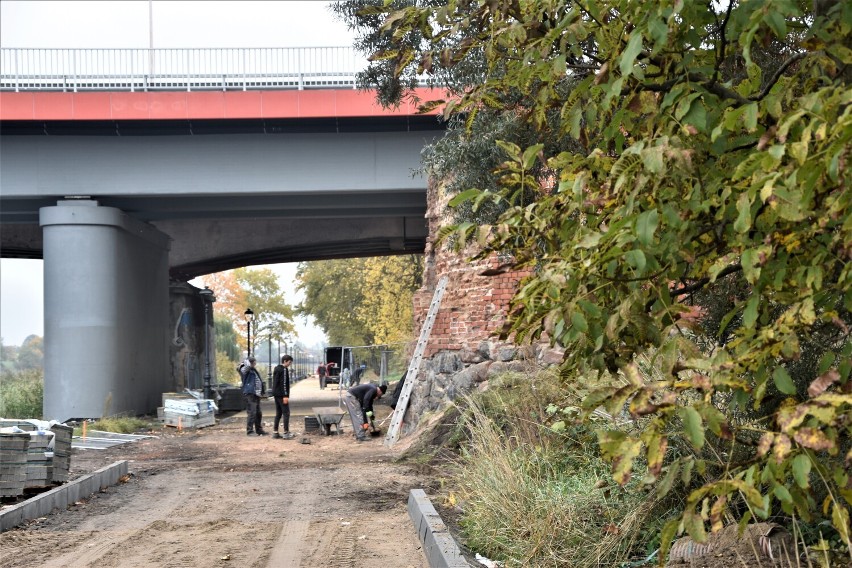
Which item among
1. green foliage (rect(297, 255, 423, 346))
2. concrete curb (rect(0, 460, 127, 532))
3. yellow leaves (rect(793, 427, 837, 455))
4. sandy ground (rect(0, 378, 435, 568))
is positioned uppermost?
green foliage (rect(297, 255, 423, 346))

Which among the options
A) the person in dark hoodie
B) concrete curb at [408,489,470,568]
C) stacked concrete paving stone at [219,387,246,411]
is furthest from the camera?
stacked concrete paving stone at [219,387,246,411]

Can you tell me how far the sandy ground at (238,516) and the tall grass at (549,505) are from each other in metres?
0.76

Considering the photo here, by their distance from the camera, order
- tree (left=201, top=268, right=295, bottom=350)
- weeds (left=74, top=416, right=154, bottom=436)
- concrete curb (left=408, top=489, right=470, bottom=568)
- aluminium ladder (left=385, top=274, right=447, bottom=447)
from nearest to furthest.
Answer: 1. concrete curb (left=408, top=489, right=470, bottom=568)
2. aluminium ladder (left=385, top=274, right=447, bottom=447)
3. weeds (left=74, top=416, right=154, bottom=436)
4. tree (left=201, top=268, right=295, bottom=350)

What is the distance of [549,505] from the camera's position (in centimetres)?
706

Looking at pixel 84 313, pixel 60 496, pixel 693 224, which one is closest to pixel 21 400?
pixel 84 313

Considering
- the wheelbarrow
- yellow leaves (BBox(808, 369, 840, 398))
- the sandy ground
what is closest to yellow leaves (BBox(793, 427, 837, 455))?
yellow leaves (BBox(808, 369, 840, 398))

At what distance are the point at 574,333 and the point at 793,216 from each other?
3.43ft

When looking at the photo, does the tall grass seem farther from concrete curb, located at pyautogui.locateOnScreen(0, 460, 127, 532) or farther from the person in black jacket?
the person in black jacket

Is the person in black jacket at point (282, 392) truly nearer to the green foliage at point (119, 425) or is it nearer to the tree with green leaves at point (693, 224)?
the green foliage at point (119, 425)

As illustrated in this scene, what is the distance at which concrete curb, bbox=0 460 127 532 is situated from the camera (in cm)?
970

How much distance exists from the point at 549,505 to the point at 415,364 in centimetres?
1266

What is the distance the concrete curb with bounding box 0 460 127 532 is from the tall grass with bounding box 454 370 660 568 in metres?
4.42

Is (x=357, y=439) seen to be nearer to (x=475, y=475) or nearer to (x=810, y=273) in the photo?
(x=475, y=475)

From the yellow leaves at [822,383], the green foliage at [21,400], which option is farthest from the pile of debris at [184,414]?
the yellow leaves at [822,383]
